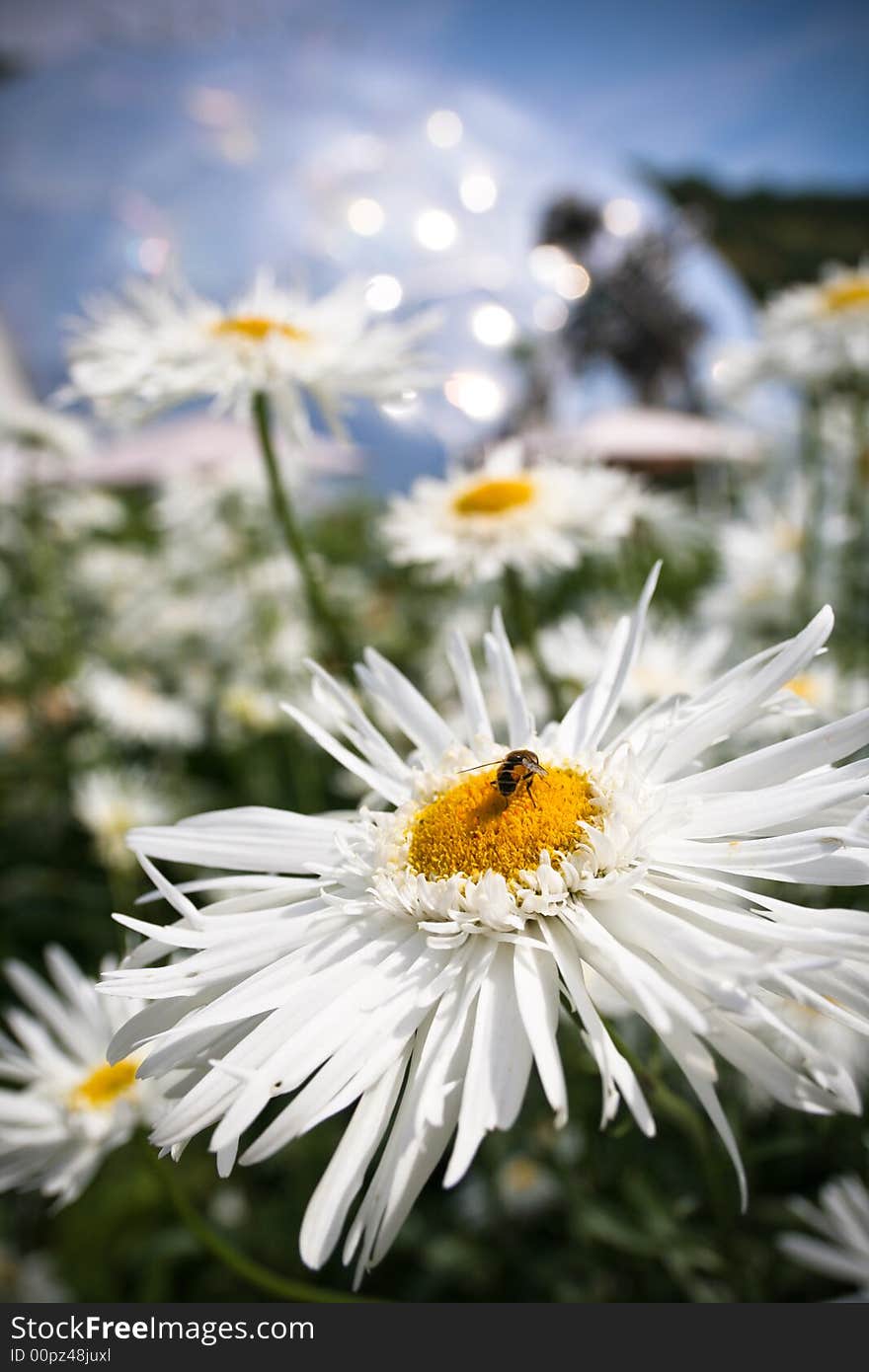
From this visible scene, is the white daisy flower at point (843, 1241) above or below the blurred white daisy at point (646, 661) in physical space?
below

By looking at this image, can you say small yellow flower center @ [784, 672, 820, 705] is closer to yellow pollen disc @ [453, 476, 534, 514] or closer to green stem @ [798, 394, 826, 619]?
green stem @ [798, 394, 826, 619]

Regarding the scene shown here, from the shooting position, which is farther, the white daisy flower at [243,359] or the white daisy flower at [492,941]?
the white daisy flower at [243,359]

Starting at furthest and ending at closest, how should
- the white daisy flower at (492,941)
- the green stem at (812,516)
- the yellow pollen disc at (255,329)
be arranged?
1. the green stem at (812,516)
2. the yellow pollen disc at (255,329)
3. the white daisy flower at (492,941)

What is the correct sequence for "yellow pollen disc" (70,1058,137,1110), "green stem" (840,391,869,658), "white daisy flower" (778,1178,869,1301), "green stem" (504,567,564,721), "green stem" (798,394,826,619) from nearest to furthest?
"white daisy flower" (778,1178,869,1301) < "yellow pollen disc" (70,1058,137,1110) < "green stem" (504,567,564,721) < "green stem" (798,394,826,619) < "green stem" (840,391,869,658)

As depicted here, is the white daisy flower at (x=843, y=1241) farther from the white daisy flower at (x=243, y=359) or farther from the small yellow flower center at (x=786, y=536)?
the small yellow flower center at (x=786, y=536)

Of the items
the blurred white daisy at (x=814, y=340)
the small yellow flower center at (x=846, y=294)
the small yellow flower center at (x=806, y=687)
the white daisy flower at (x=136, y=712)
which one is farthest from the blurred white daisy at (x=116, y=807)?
the small yellow flower center at (x=846, y=294)

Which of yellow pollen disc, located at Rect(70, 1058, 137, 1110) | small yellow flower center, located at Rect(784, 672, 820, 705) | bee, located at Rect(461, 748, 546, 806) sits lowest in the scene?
small yellow flower center, located at Rect(784, 672, 820, 705)

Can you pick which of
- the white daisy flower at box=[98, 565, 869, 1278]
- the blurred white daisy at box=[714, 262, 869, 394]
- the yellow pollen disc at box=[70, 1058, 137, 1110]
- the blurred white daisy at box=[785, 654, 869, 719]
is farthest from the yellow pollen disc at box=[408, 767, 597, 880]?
the blurred white daisy at box=[714, 262, 869, 394]
